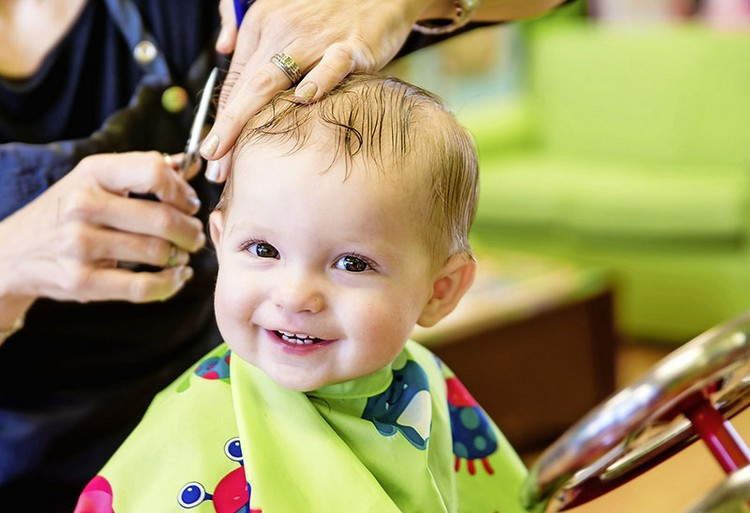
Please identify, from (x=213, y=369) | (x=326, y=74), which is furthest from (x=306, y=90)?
(x=213, y=369)

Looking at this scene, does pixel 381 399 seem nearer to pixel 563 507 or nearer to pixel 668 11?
pixel 563 507

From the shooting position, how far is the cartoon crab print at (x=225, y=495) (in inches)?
40.5

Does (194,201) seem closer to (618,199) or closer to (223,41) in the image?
(223,41)

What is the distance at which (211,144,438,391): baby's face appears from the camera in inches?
37.8

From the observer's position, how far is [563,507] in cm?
93

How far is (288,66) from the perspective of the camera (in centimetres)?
103

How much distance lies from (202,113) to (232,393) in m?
0.31

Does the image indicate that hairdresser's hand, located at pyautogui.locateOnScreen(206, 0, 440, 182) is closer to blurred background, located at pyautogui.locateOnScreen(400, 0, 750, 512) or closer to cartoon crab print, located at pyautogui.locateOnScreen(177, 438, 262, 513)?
cartoon crab print, located at pyautogui.locateOnScreen(177, 438, 262, 513)

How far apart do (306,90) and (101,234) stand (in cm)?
28

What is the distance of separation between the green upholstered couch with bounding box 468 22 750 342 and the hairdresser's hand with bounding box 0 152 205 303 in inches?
113

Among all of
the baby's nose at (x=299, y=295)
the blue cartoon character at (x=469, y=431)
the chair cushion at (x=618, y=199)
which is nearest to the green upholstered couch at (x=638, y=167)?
the chair cushion at (x=618, y=199)

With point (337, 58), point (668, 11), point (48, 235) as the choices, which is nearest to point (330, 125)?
point (337, 58)

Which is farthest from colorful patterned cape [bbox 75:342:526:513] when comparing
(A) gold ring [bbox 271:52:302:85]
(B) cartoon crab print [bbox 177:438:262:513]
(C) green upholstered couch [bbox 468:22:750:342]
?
(C) green upholstered couch [bbox 468:22:750:342]

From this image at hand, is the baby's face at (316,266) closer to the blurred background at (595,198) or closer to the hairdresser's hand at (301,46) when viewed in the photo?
the hairdresser's hand at (301,46)
